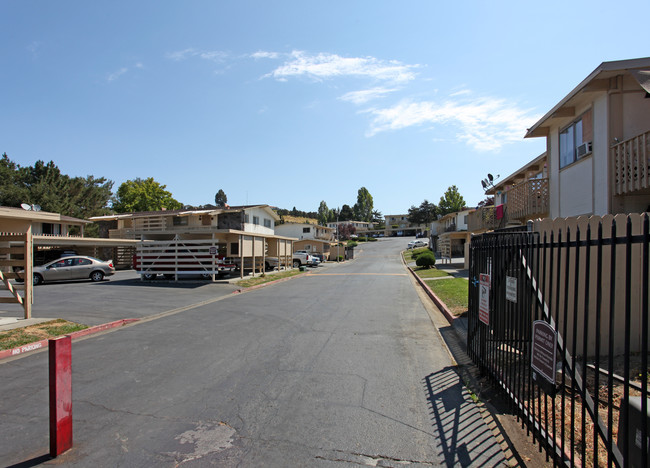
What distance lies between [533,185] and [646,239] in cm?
1519

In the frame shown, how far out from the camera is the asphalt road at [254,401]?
3.69 meters

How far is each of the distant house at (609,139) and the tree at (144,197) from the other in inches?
2300

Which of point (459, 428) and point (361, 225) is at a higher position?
point (361, 225)

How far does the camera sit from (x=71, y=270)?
70.8 feet

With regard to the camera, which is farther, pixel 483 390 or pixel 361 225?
pixel 361 225

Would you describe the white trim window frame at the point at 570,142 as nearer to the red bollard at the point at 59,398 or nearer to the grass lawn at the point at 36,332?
the red bollard at the point at 59,398

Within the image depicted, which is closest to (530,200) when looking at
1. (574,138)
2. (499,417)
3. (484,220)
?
(574,138)

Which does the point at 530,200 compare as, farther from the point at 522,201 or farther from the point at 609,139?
the point at 609,139

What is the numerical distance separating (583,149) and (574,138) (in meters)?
0.89

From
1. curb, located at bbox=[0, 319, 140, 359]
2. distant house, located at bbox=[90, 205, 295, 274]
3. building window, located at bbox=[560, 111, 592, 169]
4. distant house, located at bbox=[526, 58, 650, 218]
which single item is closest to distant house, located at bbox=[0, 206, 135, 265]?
distant house, located at bbox=[90, 205, 295, 274]

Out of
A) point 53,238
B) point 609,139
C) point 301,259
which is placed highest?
point 609,139

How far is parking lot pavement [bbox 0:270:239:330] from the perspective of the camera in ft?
35.7

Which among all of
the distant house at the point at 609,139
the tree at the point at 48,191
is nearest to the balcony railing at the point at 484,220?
the distant house at the point at 609,139

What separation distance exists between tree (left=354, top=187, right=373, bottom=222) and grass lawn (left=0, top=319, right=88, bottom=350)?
13161 cm
